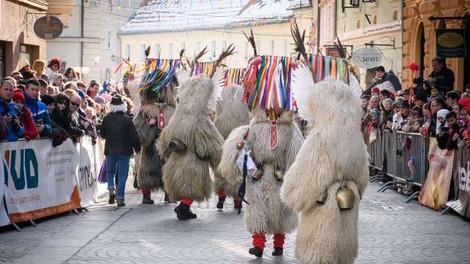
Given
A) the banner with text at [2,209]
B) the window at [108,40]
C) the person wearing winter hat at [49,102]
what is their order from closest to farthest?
1. the banner with text at [2,209]
2. the person wearing winter hat at [49,102]
3. the window at [108,40]

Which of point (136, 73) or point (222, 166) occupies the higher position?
point (136, 73)

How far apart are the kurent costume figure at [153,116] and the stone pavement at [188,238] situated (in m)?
0.50

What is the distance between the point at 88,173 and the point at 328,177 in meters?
7.56

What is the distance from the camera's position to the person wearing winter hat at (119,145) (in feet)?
55.0

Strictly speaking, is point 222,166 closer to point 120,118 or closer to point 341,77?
point 341,77

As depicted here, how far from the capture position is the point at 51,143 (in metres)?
15.0

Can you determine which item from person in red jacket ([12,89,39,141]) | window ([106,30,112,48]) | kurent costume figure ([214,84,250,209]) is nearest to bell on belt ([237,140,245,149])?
person in red jacket ([12,89,39,141])

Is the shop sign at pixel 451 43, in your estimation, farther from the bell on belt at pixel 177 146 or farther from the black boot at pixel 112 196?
the bell on belt at pixel 177 146

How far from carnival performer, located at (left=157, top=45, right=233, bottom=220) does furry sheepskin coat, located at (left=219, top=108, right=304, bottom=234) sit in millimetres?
3088

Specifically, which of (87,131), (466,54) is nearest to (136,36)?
(466,54)

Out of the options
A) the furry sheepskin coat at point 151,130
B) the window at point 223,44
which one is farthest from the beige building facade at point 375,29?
the window at point 223,44

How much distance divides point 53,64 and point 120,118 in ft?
18.2

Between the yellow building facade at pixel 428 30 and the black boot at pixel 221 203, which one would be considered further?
the yellow building facade at pixel 428 30

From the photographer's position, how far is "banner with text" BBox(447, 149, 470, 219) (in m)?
15.2
